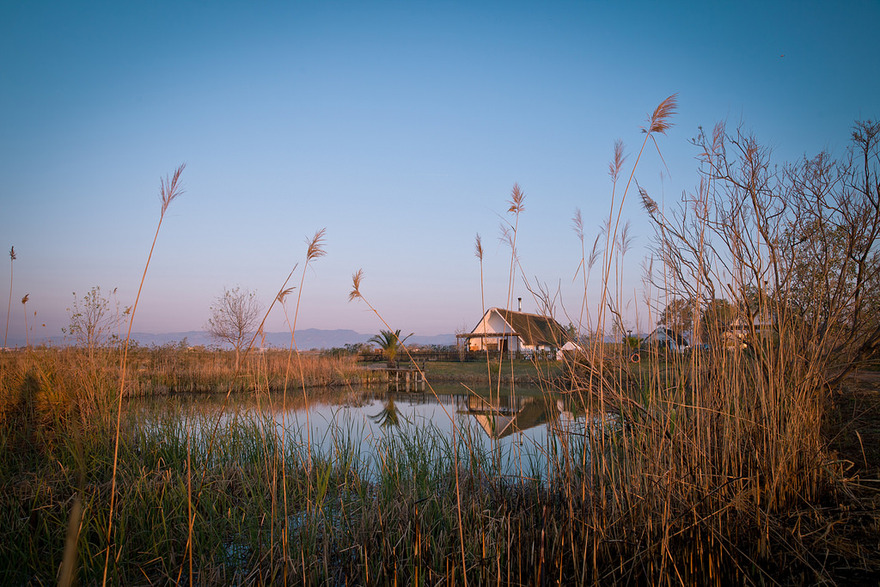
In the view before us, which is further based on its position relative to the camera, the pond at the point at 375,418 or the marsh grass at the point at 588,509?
the pond at the point at 375,418

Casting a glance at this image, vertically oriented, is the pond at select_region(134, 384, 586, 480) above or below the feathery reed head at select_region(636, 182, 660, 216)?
below

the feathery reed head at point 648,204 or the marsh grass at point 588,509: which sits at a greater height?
the feathery reed head at point 648,204

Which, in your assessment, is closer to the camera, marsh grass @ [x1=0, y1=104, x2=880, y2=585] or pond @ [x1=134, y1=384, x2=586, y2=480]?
marsh grass @ [x1=0, y1=104, x2=880, y2=585]

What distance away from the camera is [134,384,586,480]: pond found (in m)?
4.01

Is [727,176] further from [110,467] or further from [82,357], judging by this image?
[82,357]

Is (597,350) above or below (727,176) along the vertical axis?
below

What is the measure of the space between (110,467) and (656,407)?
415 cm

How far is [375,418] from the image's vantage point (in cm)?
911

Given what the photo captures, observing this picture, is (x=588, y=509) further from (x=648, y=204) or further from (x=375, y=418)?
(x=375, y=418)

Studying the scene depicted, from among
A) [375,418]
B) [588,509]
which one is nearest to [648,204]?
[588,509]

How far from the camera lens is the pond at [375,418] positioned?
401 centimetres

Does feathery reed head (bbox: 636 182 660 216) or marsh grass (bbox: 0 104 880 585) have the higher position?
feathery reed head (bbox: 636 182 660 216)

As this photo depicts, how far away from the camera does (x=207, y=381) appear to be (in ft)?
49.2

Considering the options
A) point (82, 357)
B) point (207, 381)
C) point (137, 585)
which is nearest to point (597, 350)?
point (137, 585)
